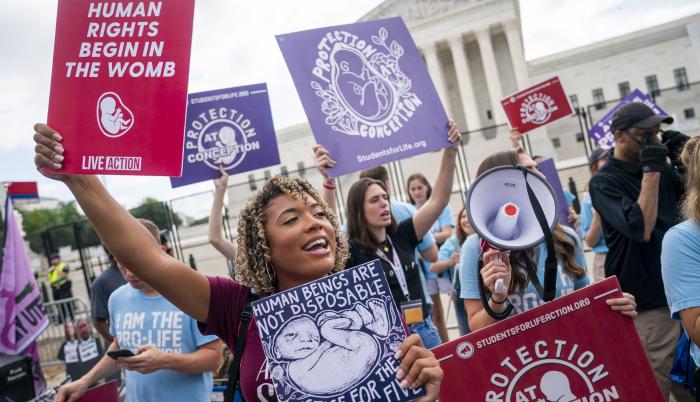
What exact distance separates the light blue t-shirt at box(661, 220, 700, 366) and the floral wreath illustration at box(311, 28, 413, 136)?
1.85m

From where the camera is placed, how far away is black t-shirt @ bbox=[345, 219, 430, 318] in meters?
3.56

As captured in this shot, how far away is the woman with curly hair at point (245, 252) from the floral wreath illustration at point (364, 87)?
153 cm

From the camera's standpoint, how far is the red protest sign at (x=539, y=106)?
236 inches

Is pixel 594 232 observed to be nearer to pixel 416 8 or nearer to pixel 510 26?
pixel 510 26

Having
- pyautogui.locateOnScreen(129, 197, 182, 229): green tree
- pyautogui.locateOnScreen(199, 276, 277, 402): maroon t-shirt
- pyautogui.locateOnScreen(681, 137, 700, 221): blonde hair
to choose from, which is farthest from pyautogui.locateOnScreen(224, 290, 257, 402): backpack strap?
pyautogui.locateOnScreen(129, 197, 182, 229): green tree

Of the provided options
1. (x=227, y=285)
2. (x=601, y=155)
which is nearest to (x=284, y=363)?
(x=227, y=285)

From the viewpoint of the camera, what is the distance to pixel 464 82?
48625 millimetres

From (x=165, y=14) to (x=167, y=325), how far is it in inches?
67.6

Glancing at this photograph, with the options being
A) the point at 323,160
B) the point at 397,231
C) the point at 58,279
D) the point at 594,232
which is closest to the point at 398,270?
the point at 397,231

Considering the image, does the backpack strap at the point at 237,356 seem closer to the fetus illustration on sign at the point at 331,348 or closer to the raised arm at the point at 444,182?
the fetus illustration on sign at the point at 331,348

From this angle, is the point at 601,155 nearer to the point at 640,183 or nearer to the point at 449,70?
the point at 640,183

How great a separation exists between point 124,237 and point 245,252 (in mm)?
417

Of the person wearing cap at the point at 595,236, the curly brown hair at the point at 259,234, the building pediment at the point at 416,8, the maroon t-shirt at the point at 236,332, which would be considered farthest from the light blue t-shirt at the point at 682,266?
the building pediment at the point at 416,8

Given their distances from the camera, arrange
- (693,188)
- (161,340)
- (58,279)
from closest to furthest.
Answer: (693,188) → (161,340) → (58,279)
